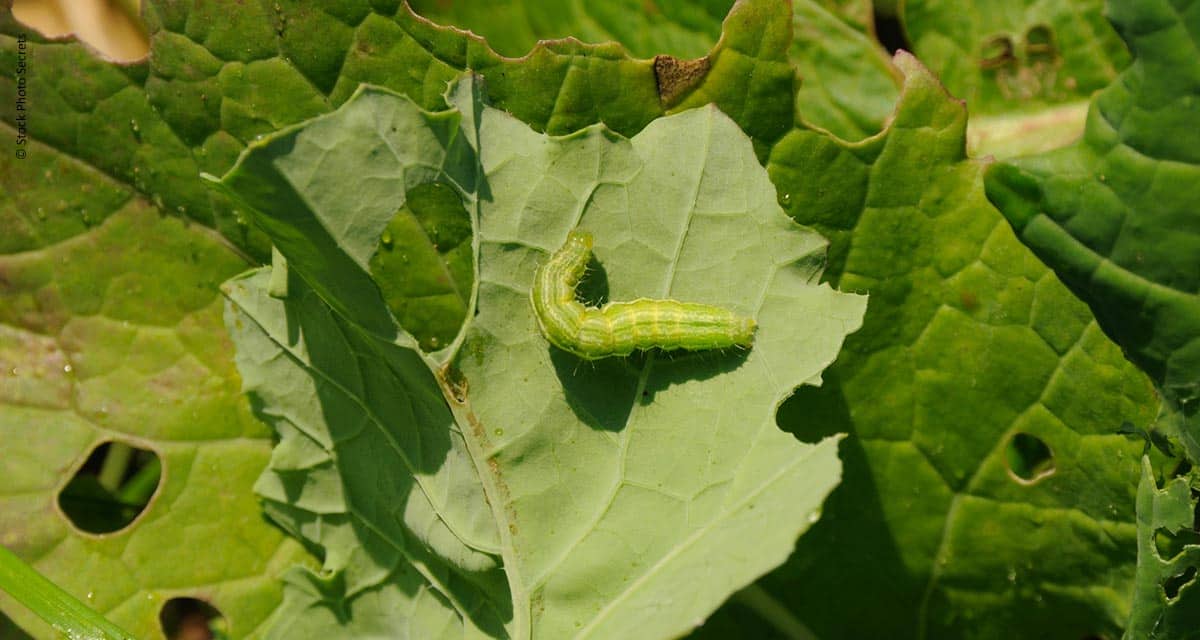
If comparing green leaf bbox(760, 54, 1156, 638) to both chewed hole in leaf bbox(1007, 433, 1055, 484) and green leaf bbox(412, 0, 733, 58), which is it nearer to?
chewed hole in leaf bbox(1007, 433, 1055, 484)

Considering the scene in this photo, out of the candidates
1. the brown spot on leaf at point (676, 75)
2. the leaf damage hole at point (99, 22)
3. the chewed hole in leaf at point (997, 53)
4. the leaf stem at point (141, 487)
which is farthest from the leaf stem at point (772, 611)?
the leaf damage hole at point (99, 22)

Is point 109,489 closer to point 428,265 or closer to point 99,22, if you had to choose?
point 428,265

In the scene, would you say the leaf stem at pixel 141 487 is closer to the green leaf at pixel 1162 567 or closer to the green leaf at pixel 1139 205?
the green leaf at pixel 1139 205

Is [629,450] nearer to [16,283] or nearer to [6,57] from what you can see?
[16,283]

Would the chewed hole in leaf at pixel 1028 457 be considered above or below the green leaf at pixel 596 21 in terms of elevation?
below

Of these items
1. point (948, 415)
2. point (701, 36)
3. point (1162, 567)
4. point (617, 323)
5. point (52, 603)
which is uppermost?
point (701, 36)

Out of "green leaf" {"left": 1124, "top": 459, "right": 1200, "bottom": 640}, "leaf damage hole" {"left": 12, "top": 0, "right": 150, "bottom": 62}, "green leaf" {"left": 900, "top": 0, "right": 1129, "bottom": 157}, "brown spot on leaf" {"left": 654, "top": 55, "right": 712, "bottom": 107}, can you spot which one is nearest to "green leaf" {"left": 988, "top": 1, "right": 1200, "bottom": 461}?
"green leaf" {"left": 1124, "top": 459, "right": 1200, "bottom": 640}

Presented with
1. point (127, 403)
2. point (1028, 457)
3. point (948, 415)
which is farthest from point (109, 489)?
point (1028, 457)
